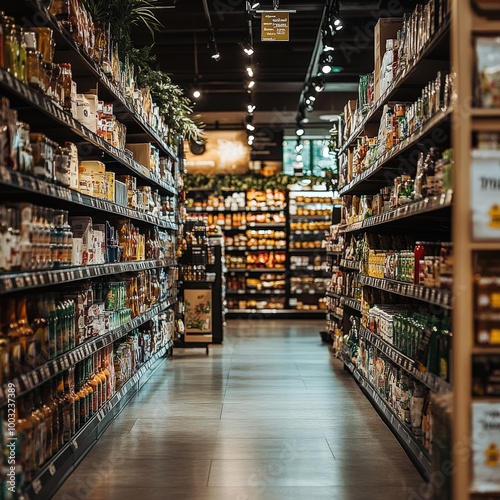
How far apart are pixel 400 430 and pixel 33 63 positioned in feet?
10.1

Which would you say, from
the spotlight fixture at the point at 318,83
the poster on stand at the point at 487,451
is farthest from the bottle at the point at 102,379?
the spotlight fixture at the point at 318,83

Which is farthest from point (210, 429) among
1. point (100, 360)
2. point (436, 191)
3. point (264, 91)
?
point (264, 91)

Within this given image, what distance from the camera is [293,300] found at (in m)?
16.4

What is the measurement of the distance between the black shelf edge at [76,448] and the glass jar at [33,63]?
1827 millimetres

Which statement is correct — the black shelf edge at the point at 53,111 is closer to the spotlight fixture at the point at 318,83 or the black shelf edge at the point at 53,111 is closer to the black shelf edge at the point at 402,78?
the black shelf edge at the point at 402,78

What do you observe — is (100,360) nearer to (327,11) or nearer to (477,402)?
(477,402)

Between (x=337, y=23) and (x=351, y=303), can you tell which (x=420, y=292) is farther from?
(x=337, y=23)

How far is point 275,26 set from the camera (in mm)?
9484

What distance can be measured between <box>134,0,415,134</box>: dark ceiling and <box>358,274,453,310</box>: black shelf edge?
5453 mm

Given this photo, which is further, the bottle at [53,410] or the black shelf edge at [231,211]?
the black shelf edge at [231,211]

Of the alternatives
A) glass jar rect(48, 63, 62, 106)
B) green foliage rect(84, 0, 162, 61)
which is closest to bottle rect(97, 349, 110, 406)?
glass jar rect(48, 63, 62, 106)

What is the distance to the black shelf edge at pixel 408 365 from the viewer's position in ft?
12.1

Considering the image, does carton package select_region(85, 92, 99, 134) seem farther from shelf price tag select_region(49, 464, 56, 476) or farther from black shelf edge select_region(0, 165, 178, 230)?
shelf price tag select_region(49, 464, 56, 476)


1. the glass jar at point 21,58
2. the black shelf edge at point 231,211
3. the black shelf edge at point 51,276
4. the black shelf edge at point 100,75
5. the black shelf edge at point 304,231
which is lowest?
the black shelf edge at point 51,276
